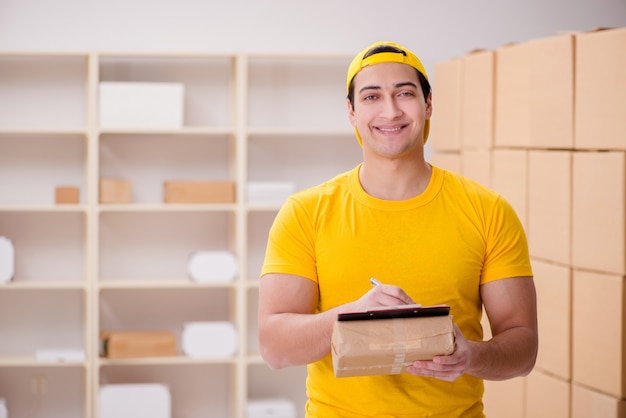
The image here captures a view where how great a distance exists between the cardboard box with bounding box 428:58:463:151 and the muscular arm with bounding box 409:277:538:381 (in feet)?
8.45

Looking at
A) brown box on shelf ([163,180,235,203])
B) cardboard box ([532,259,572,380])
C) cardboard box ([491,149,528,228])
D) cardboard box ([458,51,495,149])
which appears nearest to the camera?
cardboard box ([532,259,572,380])

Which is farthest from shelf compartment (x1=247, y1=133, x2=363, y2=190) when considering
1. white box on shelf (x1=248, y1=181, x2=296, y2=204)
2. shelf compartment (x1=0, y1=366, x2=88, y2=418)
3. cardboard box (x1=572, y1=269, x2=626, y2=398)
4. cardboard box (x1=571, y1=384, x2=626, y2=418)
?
cardboard box (x1=571, y1=384, x2=626, y2=418)

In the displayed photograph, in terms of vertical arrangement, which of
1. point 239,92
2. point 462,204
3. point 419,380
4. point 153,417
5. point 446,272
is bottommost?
point 153,417

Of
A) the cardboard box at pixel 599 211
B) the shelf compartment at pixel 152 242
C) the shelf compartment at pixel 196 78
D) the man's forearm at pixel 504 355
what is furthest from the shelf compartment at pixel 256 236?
the man's forearm at pixel 504 355

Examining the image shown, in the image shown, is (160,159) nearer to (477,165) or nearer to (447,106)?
(447,106)

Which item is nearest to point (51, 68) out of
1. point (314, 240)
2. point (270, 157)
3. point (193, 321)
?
point (270, 157)

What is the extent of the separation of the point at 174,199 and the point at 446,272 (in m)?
2.78

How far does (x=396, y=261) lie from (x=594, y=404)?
5.50 ft

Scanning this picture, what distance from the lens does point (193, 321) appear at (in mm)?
4414

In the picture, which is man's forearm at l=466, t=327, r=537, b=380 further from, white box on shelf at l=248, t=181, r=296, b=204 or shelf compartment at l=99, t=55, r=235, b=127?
shelf compartment at l=99, t=55, r=235, b=127

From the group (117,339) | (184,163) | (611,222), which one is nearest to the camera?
(611,222)

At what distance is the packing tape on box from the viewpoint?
411 cm

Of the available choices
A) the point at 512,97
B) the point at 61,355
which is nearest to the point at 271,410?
the point at 61,355

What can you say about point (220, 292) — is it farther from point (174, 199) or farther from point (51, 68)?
point (51, 68)
